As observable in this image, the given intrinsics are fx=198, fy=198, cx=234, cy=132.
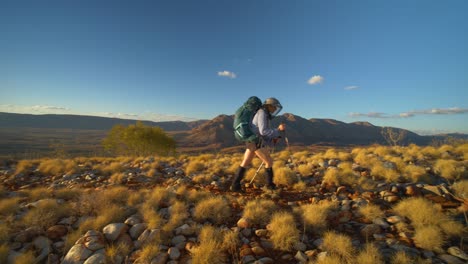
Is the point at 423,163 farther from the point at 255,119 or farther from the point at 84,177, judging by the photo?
the point at 84,177

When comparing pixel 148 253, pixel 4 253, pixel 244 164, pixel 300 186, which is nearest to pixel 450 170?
pixel 300 186

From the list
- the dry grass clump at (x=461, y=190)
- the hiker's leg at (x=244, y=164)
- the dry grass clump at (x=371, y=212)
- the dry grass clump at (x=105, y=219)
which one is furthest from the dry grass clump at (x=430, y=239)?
the dry grass clump at (x=105, y=219)

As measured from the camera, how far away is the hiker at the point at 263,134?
16.9 ft

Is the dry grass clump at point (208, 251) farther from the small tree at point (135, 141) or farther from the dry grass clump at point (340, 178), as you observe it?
the small tree at point (135, 141)

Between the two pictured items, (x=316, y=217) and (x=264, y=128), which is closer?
(x=316, y=217)

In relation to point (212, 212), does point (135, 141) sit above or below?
below

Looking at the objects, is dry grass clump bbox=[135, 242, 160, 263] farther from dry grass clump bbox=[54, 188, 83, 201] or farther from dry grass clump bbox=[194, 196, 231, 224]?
dry grass clump bbox=[54, 188, 83, 201]

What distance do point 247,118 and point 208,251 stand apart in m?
3.28

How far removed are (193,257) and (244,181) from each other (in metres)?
4.02

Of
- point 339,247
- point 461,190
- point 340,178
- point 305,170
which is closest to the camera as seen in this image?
point 339,247

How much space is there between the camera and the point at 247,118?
5.24 meters

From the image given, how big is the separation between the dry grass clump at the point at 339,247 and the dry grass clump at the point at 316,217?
42 cm

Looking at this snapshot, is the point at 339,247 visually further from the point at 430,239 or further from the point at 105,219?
the point at 105,219

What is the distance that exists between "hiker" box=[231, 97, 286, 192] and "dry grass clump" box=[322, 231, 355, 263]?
265 centimetres
